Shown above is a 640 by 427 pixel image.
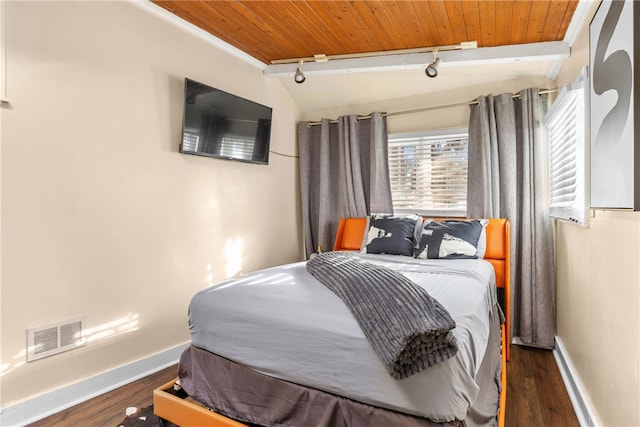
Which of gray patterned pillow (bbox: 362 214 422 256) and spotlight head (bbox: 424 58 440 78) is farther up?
spotlight head (bbox: 424 58 440 78)

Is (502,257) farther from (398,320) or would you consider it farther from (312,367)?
(312,367)

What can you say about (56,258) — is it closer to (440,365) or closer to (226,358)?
(226,358)

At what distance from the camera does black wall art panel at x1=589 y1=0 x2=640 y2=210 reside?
1214 mm

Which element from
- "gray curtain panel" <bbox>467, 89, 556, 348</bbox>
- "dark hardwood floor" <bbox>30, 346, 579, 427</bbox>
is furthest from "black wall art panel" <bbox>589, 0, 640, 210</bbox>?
"gray curtain panel" <bbox>467, 89, 556, 348</bbox>

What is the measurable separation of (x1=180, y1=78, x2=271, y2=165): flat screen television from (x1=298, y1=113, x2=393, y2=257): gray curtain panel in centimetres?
69

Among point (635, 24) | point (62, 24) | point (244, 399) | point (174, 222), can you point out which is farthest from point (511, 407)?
point (62, 24)

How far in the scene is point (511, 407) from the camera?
6.85 feet

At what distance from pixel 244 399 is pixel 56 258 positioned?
1.41m

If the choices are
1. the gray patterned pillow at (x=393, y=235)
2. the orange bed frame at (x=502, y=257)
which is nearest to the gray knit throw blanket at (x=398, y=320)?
the gray patterned pillow at (x=393, y=235)

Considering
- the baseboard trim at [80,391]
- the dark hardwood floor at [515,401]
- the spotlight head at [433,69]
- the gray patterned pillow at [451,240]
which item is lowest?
the dark hardwood floor at [515,401]

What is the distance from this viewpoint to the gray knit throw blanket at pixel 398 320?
1207 mm

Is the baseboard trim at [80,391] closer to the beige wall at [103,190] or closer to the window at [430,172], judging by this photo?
the beige wall at [103,190]

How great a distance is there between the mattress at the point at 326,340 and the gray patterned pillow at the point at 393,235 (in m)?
0.90

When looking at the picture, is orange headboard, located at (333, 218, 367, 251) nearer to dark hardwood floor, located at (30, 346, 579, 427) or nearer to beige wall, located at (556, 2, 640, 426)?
dark hardwood floor, located at (30, 346, 579, 427)
